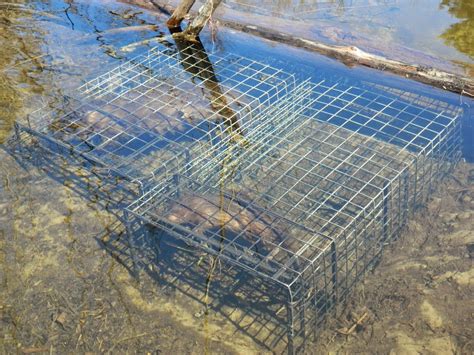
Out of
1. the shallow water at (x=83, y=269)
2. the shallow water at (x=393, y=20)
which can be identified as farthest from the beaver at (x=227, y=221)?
the shallow water at (x=393, y=20)

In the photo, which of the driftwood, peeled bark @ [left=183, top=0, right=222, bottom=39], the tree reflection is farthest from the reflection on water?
the tree reflection

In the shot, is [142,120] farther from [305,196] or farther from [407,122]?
[407,122]

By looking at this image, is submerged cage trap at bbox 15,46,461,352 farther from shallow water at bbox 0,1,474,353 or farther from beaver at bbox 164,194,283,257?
shallow water at bbox 0,1,474,353

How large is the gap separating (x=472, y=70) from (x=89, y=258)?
6.35 meters

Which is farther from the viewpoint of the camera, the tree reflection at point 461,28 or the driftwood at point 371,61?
the tree reflection at point 461,28

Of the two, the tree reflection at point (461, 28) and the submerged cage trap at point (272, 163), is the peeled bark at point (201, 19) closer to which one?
the submerged cage trap at point (272, 163)

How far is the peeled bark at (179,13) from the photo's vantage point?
34.6 feet

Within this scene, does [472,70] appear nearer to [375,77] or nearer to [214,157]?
[375,77]

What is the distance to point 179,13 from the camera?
10.6m

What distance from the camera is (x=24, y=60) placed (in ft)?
31.6

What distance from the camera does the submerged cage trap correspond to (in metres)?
5.40

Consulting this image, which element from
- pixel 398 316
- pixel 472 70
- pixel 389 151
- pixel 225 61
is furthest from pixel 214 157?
pixel 472 70

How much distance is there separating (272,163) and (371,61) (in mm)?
2914

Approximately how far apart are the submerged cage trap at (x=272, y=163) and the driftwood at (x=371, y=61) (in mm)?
327
